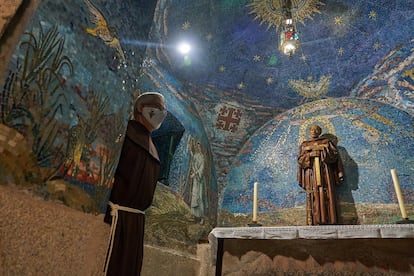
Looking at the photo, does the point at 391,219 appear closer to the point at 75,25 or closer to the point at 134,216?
the point at 134,216

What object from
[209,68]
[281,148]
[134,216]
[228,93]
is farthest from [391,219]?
[134,216]

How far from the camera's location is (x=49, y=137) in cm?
164

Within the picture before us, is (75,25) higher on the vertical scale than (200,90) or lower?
lower

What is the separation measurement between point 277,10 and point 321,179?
11.0 feet

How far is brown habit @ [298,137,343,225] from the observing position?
212 inches

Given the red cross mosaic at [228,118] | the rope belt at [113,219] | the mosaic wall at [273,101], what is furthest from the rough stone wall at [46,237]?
the red cross mosaic at [228,118]

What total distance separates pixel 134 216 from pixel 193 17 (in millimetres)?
4532

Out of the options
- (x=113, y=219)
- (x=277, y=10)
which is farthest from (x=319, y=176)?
(x=113, y=219)

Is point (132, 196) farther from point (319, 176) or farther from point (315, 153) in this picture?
point (315, 153)

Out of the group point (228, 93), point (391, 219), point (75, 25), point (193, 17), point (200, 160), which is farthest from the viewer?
point (228, 93)

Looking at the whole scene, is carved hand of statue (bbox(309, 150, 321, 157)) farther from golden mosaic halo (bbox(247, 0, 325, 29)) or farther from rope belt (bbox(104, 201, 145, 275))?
rope belt (bbox(104, 201, 145, 275))

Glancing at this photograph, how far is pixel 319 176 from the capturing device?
5609mm

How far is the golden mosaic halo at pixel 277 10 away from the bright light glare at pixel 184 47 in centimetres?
141

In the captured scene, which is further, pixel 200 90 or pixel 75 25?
pixel 200 90
